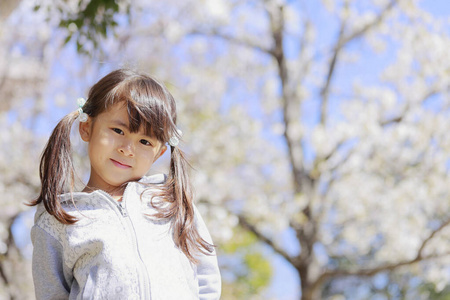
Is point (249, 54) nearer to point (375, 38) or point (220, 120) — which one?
point (220, 120)

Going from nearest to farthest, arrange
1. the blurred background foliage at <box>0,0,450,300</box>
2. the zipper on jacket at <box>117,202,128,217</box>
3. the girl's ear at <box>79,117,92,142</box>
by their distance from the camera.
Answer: the zipper on jacket at <box>117,202,128,217</box>, the girl's ear at <box>79,117,92,142</box>, the blurred background foliage at <box>0,0,450,300</box>

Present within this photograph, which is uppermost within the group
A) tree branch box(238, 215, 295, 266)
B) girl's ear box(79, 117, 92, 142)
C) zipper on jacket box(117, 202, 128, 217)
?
girl's ear box(79, 117, 92, 142)

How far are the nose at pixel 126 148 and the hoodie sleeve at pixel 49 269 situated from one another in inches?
11.8

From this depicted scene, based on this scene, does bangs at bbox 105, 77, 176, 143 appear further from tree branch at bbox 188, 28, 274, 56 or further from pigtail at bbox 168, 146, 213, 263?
tree branch at bbox 188, 28, 274, 56

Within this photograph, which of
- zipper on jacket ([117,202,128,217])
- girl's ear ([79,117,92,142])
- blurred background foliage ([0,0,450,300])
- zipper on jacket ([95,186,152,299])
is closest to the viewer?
zipper on jacket ([95,186,152,299])

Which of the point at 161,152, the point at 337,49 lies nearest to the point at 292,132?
the point at 337,49

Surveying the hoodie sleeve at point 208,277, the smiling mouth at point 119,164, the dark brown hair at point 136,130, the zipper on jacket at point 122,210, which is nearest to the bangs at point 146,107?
Answer: the dark brown hair at point 136,130

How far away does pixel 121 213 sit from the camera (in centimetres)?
154

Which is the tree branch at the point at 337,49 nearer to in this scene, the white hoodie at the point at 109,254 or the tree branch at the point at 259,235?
the tree branch at the point at 259,235

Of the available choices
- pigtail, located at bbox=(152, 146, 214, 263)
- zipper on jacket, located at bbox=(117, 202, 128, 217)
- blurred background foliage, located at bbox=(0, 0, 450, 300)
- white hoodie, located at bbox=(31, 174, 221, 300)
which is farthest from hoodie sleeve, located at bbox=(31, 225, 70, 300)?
blurred background foliage, located at bbox=(0, 0, 450, 300)

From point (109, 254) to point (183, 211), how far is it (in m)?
0.27

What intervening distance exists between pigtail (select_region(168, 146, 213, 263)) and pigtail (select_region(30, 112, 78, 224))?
298 millimetres

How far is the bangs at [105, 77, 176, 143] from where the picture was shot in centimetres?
156

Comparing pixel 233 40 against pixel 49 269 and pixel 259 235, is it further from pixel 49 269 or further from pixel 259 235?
pixel 49 269
